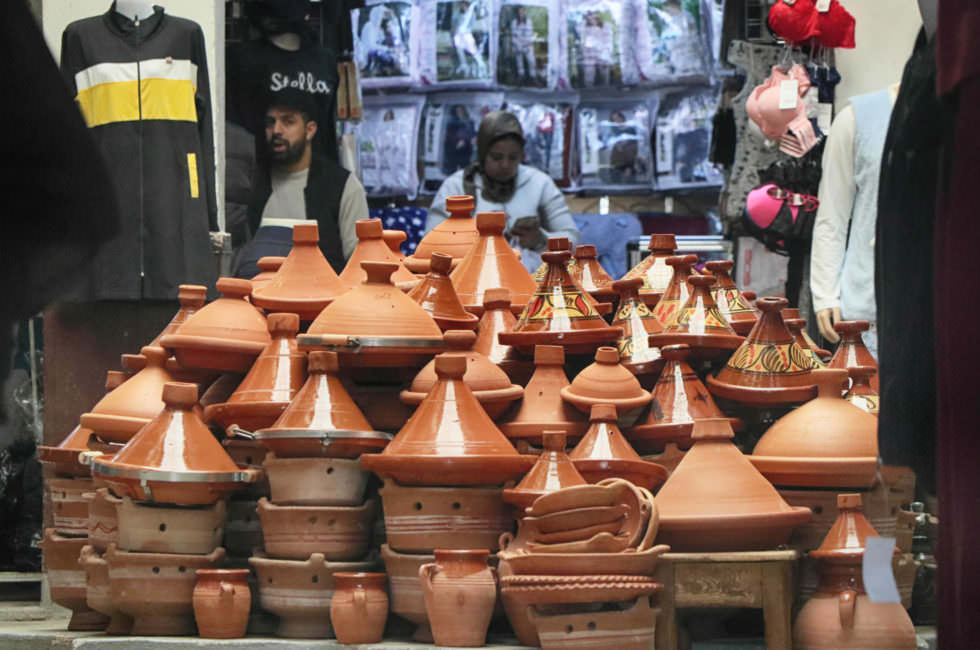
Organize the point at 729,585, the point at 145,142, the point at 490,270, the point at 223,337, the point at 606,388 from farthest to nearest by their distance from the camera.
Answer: the point at 145,142 < the point at 490,270 < the point at 223,337 < the point at 606,388 < the point at 729,585

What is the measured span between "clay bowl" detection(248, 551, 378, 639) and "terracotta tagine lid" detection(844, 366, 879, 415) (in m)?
1.11

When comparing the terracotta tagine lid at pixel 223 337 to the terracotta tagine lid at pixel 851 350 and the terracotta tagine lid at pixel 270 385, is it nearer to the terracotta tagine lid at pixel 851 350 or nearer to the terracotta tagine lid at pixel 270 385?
the terracotta tagine lid at pixel 270 385

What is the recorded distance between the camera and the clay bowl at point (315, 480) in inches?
117

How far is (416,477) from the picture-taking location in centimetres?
287

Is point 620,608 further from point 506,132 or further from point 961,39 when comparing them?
point 506,132

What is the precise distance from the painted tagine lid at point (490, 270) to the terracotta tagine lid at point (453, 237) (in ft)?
0.44

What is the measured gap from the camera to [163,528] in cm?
304

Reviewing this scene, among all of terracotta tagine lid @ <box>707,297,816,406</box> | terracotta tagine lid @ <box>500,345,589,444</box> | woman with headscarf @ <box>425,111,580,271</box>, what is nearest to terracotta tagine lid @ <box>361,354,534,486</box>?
terracotta tagine lid @ <box>500,345,589,444</box>

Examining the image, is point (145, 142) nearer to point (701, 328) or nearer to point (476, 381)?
point (476, 381)

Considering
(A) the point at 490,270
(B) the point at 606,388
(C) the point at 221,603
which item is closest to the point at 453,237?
(A) the point at 490,270

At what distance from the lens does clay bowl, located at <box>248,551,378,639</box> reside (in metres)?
2.95

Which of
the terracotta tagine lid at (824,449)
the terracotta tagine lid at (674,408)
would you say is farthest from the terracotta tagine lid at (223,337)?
the terracotta tagine lid at (824,449)

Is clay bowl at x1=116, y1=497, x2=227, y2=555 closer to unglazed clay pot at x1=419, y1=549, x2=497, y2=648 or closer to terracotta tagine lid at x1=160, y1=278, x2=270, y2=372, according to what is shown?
terracotta tagine lid at x1=160, y1=278, x2=270, y2=372

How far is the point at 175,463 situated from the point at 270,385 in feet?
0.92
